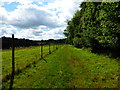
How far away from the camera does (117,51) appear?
18.7 metres

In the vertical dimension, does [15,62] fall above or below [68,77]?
below

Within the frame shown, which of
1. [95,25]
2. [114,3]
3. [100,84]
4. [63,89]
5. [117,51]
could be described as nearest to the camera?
[63,89]

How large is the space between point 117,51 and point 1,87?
54.4 ft

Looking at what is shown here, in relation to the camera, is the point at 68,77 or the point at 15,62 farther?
the point at 15,62

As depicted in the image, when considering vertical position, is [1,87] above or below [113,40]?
below

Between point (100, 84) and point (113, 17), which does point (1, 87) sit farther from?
point (113, 17)

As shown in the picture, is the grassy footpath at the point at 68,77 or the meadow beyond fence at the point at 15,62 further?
the meadow beyond fence at the point at 15,62

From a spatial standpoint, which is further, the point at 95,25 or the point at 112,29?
the point at 95,25

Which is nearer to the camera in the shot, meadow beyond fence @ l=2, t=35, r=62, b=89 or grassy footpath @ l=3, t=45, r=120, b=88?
grassy footpath @ l=3, t=45, r=120, b=88

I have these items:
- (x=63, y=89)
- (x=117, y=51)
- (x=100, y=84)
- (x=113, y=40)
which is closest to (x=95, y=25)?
(x=117, y=51)

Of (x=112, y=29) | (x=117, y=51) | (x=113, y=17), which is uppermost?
(x=113, y=17)

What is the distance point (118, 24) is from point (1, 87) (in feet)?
44.4

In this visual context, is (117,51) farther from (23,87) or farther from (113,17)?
(23,87)

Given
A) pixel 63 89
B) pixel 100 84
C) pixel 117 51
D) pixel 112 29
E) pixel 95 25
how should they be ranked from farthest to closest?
pixel 95 25, pixel 117 51, pixel 112 29, pixel 100 84, pixel 63 89
